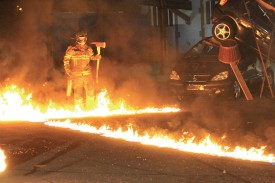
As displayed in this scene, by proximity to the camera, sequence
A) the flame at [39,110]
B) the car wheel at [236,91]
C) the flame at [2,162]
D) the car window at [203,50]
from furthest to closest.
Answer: the car window at [203,50]
the car wheel at [236,91]
the flame at [39,110]
the flame at [2,162]

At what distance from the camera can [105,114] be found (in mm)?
10125

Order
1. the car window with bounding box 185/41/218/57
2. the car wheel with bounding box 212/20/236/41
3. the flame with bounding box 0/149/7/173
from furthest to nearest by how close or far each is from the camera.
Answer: the car window with bounding box 185/41/218/57 → the car wheel with bounding box 212/20/236/41 → the flame with bounding box 0/149/7/173

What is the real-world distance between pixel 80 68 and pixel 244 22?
3.57 meters

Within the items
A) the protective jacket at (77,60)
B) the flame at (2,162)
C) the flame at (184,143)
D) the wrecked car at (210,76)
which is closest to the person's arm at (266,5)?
the flame at (184,143)

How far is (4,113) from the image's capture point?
408 inches

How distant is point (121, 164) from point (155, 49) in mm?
12994

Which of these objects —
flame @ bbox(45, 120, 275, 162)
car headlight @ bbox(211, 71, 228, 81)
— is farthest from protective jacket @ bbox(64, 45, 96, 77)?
car headlight @ bbox(211, 71, 228, 81)

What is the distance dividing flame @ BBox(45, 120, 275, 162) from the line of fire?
0.02 m

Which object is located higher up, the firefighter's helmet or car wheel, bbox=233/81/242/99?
the firefighter's helmet

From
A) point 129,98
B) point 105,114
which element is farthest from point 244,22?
point 129,98

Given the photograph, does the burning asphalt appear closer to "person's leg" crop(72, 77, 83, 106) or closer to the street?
the street

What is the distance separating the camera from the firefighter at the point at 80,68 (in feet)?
32.6

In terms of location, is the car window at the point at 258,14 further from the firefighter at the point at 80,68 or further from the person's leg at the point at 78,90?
the person's leg at the point at 78,90

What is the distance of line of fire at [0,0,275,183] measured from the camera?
6.05m
